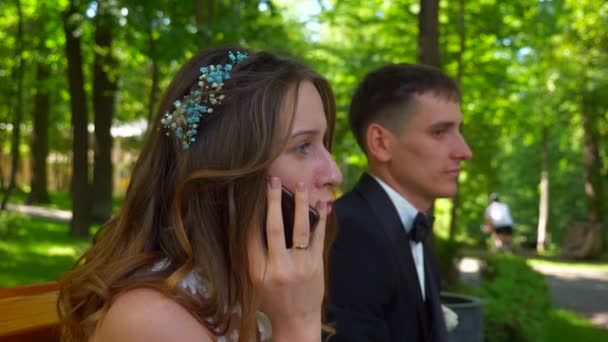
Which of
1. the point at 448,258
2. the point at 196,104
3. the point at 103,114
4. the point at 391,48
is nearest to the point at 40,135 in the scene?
the point at 103,114

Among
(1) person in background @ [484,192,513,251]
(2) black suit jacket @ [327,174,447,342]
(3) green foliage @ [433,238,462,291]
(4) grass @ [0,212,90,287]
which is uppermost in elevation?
(2) black suit jacket @ [327,174,447,342]

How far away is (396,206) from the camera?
3.63 m

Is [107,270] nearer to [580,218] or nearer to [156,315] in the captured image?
[156,315]

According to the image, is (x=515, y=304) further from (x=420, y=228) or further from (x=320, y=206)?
(x=320, y=206)

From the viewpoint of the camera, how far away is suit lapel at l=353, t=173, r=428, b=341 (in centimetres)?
326

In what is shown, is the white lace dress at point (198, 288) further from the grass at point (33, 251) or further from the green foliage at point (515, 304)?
the grass at point (33, 251)

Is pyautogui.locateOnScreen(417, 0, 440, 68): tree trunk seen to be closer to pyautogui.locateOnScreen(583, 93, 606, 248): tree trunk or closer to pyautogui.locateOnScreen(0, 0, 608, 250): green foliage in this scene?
pyautogui.locateOnScreen(0, 0, 608, 250): green foliage

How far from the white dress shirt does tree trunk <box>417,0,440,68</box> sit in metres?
3.24

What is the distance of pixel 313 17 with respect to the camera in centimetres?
1471

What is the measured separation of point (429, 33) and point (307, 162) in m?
4.92

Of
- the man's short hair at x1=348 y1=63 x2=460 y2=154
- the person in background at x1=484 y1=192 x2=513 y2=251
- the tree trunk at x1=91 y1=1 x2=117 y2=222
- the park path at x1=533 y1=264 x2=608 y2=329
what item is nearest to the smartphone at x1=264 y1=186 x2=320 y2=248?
the man's short hair at x1=348 y1=63 x2=460 y2=154

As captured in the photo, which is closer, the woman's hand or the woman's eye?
the woman's hand

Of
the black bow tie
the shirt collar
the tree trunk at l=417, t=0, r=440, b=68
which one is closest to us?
the black bow tie

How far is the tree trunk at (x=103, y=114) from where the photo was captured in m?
17.5
